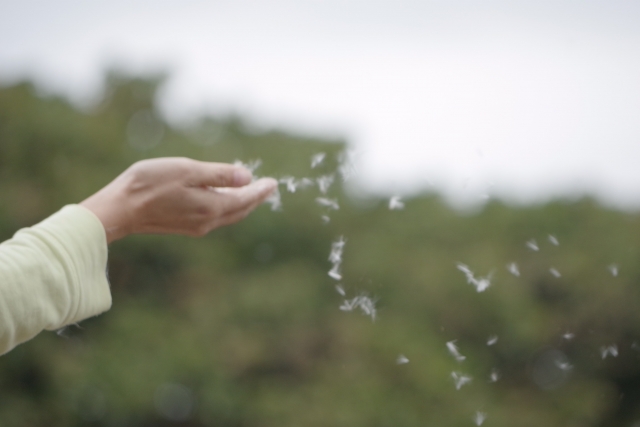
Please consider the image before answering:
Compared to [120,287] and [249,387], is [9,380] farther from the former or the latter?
[249,387]

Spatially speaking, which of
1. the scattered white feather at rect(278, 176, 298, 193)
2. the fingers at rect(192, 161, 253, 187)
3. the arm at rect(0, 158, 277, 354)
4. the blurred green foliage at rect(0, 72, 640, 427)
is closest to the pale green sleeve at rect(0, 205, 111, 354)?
the arm at rect(0, 158, 277, 354)

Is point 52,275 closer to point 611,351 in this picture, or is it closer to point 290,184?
point 290,184

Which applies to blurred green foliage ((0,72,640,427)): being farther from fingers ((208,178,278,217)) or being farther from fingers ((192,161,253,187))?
fingers ((192,161,253,187))

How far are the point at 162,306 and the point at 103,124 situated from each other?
6.26 feet

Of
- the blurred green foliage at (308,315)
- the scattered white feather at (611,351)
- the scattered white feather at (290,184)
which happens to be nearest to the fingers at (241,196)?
the scattered white feather at (290,184)

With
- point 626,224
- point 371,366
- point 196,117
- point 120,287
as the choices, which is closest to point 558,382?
point 371,366

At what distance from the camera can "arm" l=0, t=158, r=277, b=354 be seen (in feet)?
2.44

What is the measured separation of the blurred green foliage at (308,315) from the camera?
4.64m

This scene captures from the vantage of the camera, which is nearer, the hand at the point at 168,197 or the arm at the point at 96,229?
the arm at the point at 96,229

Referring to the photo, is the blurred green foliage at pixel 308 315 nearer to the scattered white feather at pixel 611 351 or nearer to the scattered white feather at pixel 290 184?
the scattered white feather at pixel 611 351

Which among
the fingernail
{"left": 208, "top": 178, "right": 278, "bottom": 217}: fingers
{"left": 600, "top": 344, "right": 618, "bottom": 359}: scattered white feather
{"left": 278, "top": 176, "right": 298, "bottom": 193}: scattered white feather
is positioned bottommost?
{"left": 600, "top": 344, "right": 618, "bottom": 359}: scattered white feather

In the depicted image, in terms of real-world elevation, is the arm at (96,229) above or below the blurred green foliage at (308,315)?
above

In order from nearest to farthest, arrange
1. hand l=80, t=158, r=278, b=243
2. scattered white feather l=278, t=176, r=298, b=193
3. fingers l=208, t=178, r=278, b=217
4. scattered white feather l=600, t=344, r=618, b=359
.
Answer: hand l=80, t=158, r=278, b=243
fingers l=208, t=178, r=278, b=217
scattered white feather l=278, t=176, r=298, b=193
scattered white feather l=600, t=344, r=618, b=359

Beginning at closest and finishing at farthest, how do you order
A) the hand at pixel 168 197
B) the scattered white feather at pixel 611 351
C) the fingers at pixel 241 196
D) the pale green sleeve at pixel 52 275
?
the pale green sleeve at pixel 52 275 → the hand at pixel 168 197 → the fingers at pixel 241 196 → the scattered white feather at pixel 611 351
